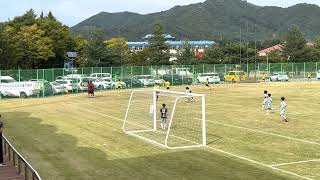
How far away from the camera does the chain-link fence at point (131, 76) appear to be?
54625 millimetres

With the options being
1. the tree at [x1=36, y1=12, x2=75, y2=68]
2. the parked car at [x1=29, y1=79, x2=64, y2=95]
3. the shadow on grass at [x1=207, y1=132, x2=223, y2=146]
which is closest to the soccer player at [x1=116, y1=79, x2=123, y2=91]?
the parked car at [x1=29, y1=79, x2=64, y2=95]

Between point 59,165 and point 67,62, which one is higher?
point 67,62

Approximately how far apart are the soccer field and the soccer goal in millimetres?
677

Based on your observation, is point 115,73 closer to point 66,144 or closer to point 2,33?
point 2,33

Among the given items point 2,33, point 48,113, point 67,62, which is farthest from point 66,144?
point 67,62

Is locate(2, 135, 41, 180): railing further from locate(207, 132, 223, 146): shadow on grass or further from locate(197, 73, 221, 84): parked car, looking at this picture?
locate(197, 73, 221, 84): parked car

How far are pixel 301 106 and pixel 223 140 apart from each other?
56.2 feet

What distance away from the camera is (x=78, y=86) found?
61.2 metres

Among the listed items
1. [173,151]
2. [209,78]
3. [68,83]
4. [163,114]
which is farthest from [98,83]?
[173,151]

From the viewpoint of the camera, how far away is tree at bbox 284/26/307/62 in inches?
4411

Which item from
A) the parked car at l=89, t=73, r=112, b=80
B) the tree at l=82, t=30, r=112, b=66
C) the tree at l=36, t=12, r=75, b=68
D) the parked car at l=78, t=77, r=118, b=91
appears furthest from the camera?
the tree at l=36, t=12, r=75, b=68

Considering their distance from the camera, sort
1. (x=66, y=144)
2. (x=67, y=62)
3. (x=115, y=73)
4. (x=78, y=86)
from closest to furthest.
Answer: (x=66, y=144) → (x=78, y=86) → (x=115, y=73) → (x=67, y=62)

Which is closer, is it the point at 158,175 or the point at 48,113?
the point at 158,175

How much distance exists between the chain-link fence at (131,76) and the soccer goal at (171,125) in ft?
59.9
